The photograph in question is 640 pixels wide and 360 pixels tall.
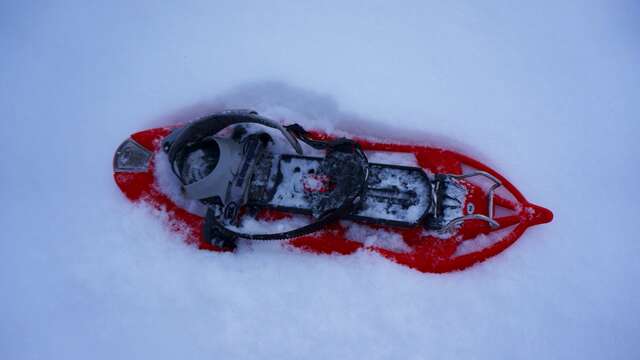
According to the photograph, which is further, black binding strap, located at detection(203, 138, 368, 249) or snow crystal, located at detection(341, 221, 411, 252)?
snow crystal, located at detection(341, 221, 411, 252)

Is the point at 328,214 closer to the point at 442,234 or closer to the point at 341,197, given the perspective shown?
the point at 341,197

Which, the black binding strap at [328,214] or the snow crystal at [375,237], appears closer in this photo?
the black binding strap at [328,214]

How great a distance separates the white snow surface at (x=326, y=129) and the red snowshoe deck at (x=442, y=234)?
47 mm

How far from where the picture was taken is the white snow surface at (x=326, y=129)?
66.9 inches

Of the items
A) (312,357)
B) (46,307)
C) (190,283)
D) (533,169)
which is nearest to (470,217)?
(533,169)

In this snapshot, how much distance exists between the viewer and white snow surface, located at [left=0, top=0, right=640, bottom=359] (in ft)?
5.58

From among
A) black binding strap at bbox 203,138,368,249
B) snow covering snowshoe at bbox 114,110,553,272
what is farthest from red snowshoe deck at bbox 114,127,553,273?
black binding strap at bbox 203,138,368,249

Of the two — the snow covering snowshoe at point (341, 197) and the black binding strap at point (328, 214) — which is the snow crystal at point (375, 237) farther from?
the black binding strap at point (328, 214)

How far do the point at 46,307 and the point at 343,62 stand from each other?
162 cm

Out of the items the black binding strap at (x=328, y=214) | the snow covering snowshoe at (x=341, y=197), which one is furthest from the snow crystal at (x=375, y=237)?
the black binding strap at (x=328, y=214)

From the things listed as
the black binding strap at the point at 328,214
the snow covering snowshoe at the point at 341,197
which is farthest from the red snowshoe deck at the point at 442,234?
the black binding strap at the point at 328,214

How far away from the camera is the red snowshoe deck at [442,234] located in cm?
174

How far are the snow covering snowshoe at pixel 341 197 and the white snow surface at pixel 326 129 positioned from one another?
A: 0.08m

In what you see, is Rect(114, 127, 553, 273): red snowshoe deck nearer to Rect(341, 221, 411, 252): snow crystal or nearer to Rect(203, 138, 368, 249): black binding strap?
Rect(341, 221, 411, 252): snow crystal
